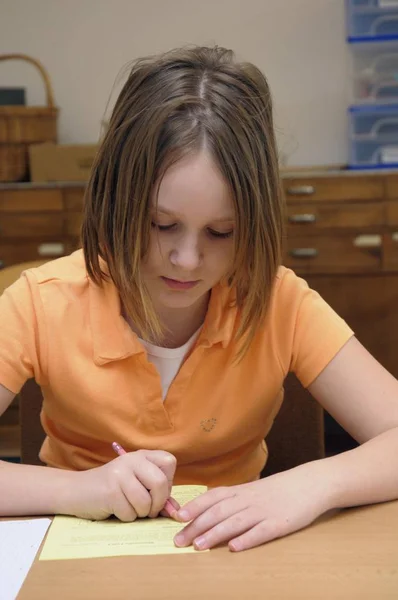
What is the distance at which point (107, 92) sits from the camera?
3559 mm

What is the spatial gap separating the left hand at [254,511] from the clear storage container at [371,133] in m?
2.40

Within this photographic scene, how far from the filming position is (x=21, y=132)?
326 cm

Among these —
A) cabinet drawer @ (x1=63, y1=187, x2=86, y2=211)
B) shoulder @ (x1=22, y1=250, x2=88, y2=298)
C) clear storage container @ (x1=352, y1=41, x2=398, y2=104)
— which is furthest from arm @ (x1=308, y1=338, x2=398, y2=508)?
clear storage container @ (x1=352, y1=41, x2=398, y2=104)

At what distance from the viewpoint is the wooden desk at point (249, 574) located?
2.43ft

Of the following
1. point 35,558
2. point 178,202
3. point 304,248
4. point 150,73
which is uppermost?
point 150,73

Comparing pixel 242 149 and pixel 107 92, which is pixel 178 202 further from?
pixel 107 92

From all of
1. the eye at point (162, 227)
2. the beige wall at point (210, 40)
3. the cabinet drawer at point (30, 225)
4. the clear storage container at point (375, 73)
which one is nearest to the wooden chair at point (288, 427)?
the eye at point (162, 227)

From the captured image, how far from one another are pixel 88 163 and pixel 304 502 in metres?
2.41

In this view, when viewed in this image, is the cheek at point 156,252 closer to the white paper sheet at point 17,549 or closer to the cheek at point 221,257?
the cheek at point 221,257

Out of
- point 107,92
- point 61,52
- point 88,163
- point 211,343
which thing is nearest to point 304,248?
point 88,163

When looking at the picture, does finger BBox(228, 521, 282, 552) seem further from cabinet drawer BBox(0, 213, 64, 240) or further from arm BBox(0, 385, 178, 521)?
cabinet drawer BBox(0, 213, 64, 240)

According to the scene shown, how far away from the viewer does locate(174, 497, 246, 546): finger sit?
852mm

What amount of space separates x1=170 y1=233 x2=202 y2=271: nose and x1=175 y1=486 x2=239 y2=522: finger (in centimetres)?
25

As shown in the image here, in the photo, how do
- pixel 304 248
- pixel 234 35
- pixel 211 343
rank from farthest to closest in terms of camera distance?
pixel 234 35 < pixel 304 248 < pixel 211 343
